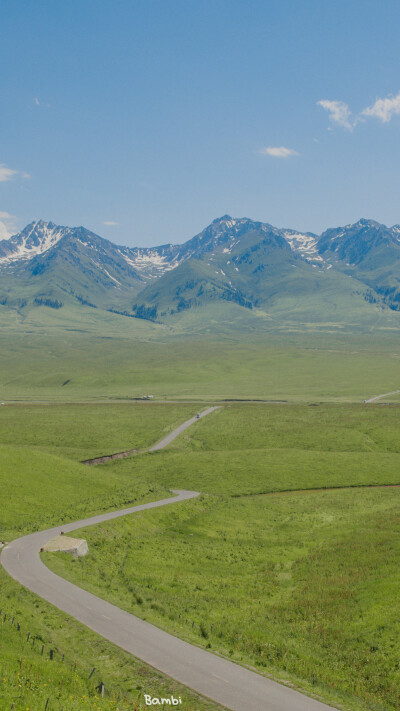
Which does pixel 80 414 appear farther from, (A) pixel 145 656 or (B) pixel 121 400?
(A) pixel 145 656

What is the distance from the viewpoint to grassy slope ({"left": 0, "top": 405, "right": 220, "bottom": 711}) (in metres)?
21.8

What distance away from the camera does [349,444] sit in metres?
114

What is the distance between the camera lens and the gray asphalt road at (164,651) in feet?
77.0

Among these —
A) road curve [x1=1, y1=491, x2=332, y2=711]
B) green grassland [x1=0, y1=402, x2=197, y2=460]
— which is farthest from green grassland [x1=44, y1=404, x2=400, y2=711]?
green grassland [x1=0, y1=402, x2=197, y2=460]

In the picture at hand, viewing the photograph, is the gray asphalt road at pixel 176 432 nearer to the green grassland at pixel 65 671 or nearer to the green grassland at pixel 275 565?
the green grassland at pixel 275 565

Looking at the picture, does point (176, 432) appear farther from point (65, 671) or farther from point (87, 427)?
point (65, 671)

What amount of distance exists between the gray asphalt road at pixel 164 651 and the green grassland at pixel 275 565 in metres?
1.14

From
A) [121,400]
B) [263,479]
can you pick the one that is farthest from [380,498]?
[121,400]

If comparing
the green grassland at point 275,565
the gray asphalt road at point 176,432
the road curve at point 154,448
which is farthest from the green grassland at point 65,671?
the gray asphalt road at point 176,432

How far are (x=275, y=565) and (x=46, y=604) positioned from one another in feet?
73.3

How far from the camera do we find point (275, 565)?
46.8 meters

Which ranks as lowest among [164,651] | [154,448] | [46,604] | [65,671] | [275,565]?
[154,448]

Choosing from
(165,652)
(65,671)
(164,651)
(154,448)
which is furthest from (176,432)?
(65,671)

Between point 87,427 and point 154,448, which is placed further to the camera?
point 87,427
